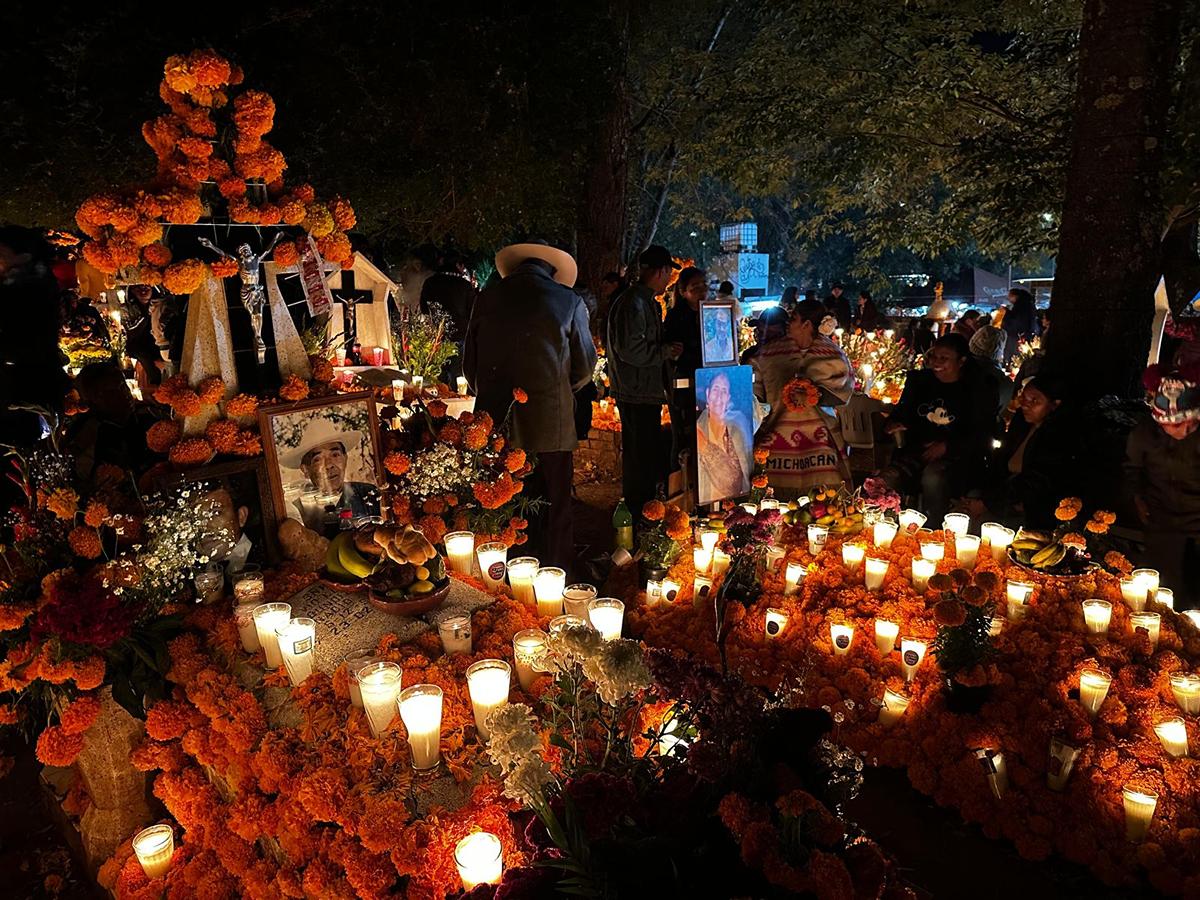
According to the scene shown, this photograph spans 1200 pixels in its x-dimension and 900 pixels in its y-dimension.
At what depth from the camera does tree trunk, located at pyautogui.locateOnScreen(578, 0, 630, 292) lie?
970cm

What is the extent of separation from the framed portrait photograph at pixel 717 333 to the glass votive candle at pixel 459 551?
7.90 feet

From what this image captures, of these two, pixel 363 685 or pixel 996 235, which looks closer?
pixel 363 685

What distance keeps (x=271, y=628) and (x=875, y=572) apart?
3.01m

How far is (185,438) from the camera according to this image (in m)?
3.29

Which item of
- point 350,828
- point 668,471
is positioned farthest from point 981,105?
point 350,828

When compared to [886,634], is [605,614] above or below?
above

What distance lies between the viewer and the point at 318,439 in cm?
371

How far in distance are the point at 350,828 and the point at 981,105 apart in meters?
7.96

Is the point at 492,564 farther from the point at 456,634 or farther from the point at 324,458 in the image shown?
the point at 324,458

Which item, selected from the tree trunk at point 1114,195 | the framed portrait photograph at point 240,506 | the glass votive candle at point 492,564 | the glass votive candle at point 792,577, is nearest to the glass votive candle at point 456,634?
the glass votive candle at point 492,564

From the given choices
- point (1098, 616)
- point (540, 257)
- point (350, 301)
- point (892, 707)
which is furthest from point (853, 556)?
point (350, 301)

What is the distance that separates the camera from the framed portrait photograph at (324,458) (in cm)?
357

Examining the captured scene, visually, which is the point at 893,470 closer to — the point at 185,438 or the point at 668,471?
the point at 668,471

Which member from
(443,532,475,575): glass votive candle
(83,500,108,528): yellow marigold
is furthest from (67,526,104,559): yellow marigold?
(443,532,475,575): glass votive candle
